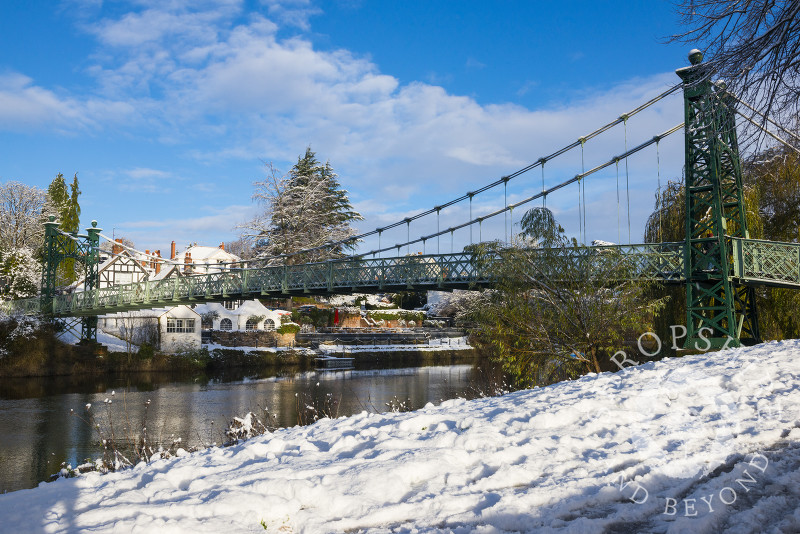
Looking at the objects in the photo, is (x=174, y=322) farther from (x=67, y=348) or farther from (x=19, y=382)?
(x=19, y=382)

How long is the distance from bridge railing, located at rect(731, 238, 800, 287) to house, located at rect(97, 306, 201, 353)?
24.0 m

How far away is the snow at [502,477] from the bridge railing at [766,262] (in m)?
8.30

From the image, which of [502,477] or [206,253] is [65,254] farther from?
[502,477]

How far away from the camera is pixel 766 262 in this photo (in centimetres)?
1335

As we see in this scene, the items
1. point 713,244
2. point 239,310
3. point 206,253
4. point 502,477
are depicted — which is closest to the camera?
point 502,477

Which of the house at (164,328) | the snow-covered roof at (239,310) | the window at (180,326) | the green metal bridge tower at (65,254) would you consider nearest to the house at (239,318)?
the snow-covered roof at (239,310)

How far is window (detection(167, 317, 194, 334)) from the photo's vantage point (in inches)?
1211

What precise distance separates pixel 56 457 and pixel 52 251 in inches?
973

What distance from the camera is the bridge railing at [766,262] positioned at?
13227 mm

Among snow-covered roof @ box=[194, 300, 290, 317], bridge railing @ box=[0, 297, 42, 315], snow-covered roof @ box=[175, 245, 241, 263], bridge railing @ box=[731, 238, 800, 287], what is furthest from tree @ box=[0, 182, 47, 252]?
bridge railing @ box=[731, 238, 800, 287]

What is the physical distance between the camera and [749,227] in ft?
51.0

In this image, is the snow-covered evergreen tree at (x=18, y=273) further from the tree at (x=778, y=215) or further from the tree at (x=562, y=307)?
the tree at (x=778, y=215)

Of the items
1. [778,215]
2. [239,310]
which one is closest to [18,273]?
[239,310]

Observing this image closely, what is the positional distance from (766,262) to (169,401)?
55.3ft
